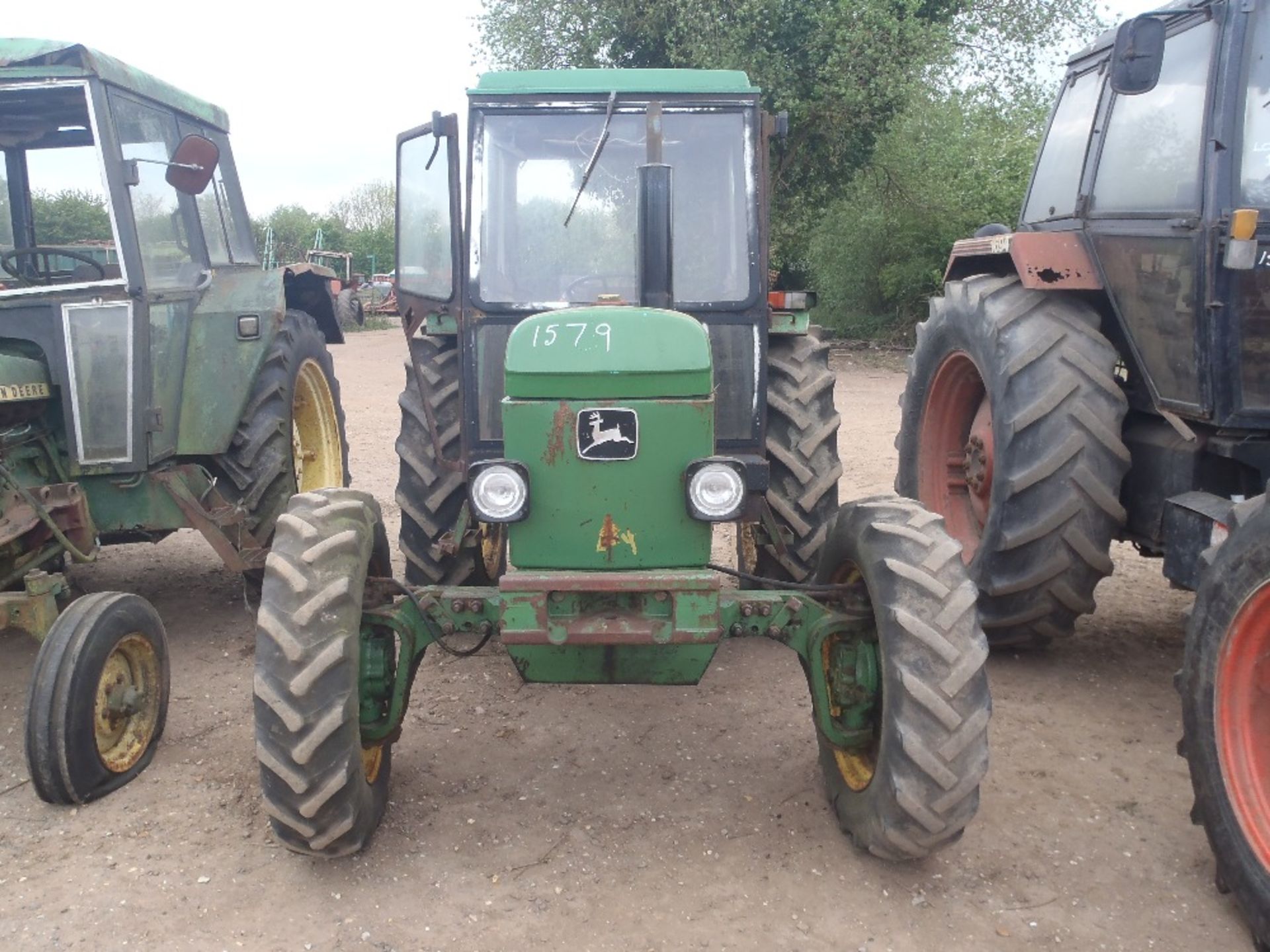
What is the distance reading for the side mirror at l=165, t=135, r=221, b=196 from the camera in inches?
165

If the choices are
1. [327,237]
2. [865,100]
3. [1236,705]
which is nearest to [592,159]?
[1236,705]

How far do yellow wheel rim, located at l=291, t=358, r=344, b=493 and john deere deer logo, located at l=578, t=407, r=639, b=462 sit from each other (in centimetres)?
319

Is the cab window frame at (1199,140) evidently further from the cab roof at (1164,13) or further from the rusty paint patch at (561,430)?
the rusty paint patch at (561,430)

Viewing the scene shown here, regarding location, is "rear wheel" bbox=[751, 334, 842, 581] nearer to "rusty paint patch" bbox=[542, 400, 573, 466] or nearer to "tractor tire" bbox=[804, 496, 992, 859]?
"tractor tire" bbox=[804, 496, 992, 859]

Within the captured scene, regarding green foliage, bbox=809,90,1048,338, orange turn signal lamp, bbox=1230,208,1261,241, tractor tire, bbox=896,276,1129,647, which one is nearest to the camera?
orange turn signal lamp, bbox=1230,208,1261,241

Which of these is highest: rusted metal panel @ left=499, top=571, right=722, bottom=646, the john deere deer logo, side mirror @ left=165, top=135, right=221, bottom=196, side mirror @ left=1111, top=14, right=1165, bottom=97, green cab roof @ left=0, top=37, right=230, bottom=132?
green cab roof @ left=0, top=37, right=230, bottom=132

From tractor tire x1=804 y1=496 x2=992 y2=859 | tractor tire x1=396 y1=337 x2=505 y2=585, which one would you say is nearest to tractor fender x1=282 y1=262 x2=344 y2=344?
tractor tire x1=396 y1=337 x2=505 y2=585

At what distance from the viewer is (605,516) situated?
306 cm

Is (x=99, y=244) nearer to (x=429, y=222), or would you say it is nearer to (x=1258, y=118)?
(x=429, y=222)

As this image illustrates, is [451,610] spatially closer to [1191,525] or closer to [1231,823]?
[1231,823]

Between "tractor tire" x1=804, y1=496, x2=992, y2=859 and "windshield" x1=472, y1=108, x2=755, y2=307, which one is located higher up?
"windshield" x1=472, y1=108, x2=755, y2=307

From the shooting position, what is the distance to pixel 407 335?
429 cm

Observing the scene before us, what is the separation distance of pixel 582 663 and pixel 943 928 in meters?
1.16

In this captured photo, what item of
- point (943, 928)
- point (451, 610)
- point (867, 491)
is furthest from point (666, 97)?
point (867, 491)
